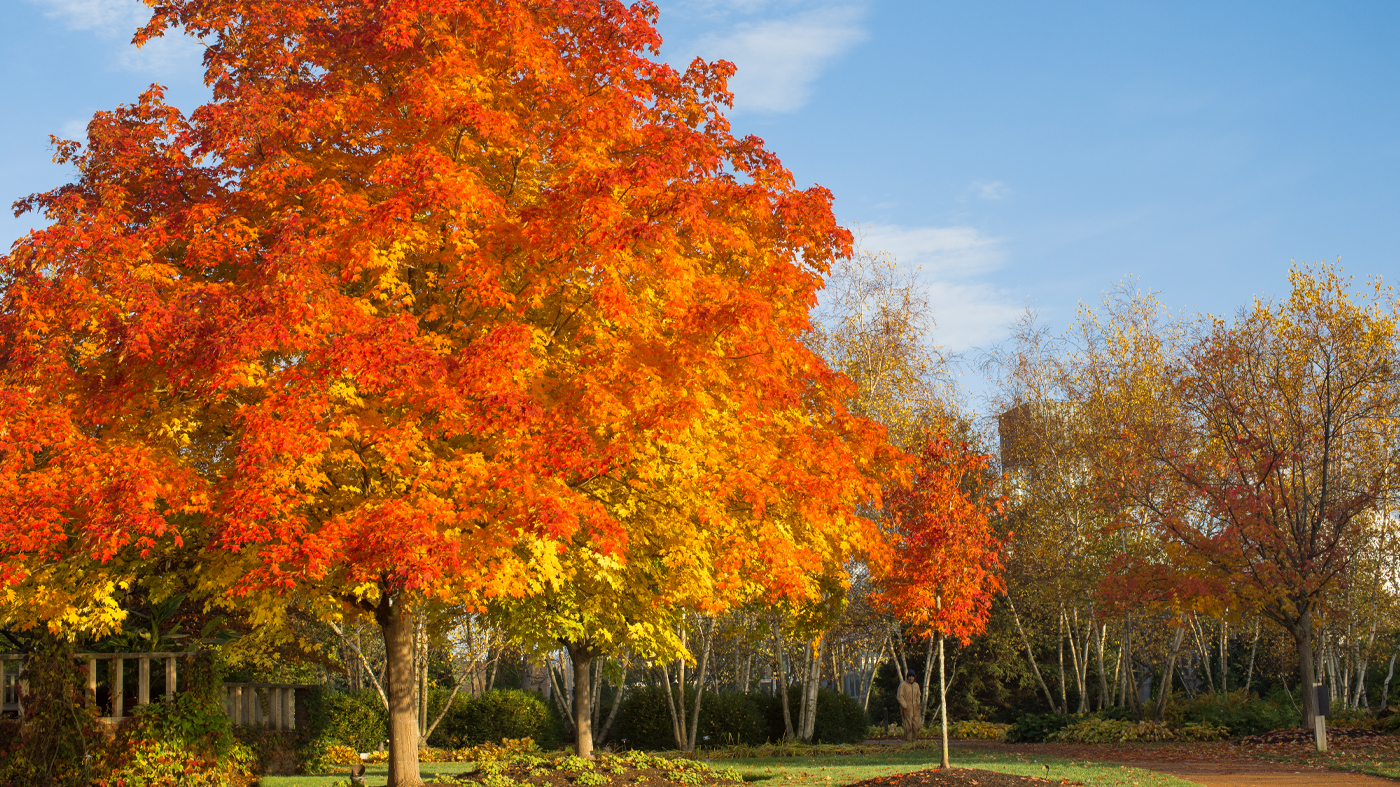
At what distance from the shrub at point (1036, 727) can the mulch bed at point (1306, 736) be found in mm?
4749

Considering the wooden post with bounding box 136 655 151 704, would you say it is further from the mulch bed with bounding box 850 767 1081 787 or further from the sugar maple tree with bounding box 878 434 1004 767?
the sugar maple tree with bounding box 878 434 1004 767

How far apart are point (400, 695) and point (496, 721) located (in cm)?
1619

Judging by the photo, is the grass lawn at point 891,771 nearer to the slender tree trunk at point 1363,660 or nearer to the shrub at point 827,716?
the shrub at point 827,716

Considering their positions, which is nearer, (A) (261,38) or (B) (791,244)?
(A) (261,38)

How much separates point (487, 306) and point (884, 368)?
16.7 meters

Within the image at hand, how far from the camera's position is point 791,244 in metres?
13.0

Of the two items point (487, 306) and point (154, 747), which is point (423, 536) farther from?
point (154, 747)

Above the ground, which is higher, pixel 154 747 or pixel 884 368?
pixel 884 368

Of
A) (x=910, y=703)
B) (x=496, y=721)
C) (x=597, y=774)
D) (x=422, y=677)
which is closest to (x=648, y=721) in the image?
(x=496, y=721)

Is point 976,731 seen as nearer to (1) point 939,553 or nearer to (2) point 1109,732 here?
(2) point 1109,732

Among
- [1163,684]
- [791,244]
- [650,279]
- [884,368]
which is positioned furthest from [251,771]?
[1163,684]

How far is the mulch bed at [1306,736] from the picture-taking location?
59.9 feet

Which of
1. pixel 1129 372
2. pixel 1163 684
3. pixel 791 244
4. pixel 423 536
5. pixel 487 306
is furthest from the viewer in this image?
pixel 1129 372

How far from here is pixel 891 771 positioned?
14.2m
